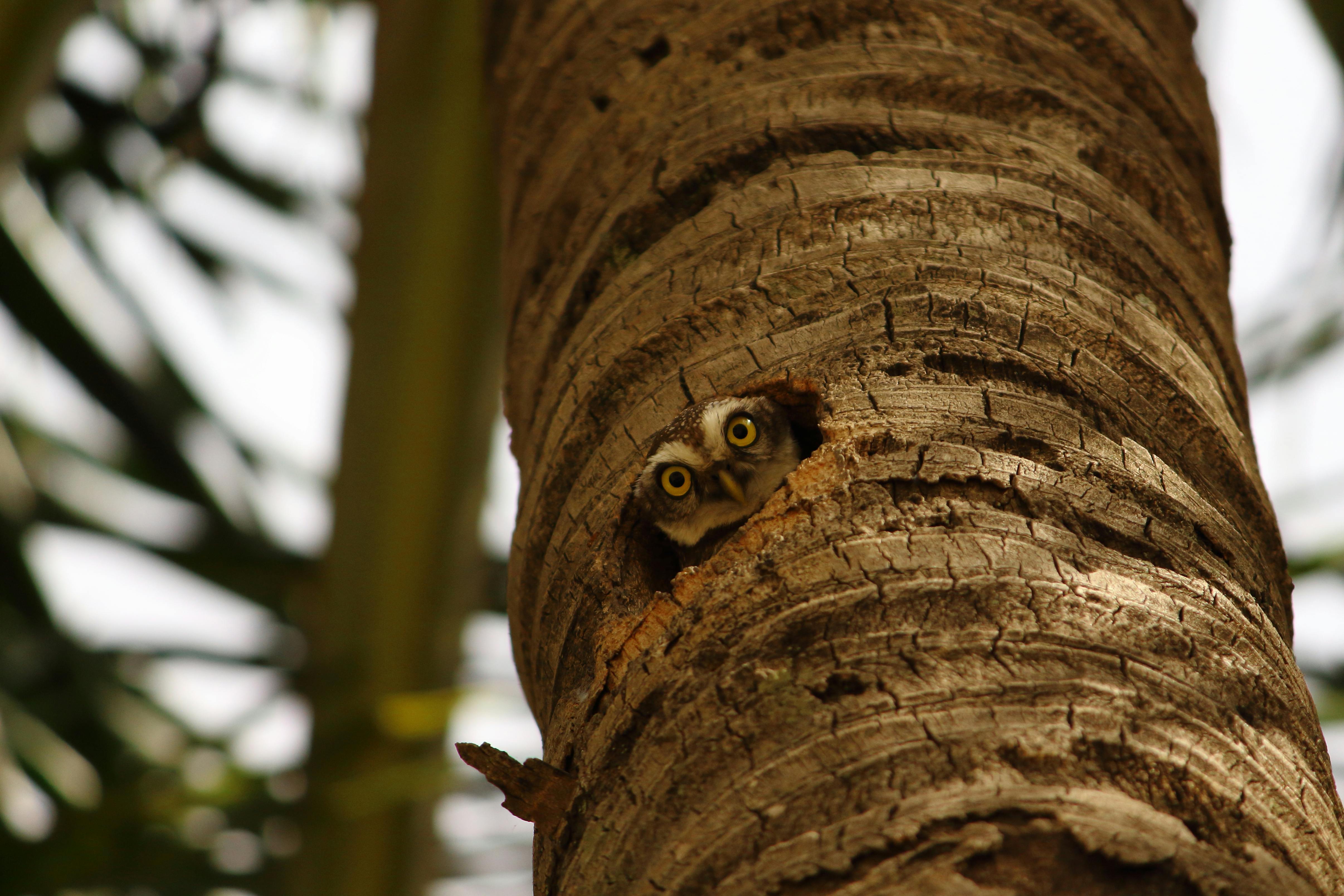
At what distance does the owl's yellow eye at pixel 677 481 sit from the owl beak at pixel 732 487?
3.7 inches

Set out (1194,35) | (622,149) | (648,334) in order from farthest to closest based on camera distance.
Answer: (1194,35)
(622,149)
(648,334)

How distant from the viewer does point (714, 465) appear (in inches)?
99.9

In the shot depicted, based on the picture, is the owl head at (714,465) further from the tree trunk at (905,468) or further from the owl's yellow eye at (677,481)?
the tree trunk at (905,468)

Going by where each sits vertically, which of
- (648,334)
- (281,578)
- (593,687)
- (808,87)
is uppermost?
(281,578)

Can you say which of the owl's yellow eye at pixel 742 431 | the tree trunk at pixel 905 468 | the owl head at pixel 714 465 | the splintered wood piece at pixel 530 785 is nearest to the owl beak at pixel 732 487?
the owl head at pixel 714 465

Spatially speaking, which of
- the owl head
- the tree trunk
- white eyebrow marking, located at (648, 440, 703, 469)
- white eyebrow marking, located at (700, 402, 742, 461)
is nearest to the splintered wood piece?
the tree trunk

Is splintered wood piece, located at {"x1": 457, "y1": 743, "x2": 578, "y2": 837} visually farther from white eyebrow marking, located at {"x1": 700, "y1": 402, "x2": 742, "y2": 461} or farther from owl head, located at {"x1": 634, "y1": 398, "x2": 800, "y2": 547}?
white eyebrow marking, located at {"x1": 700, "y1": 402, "x2": 742, "y2": 461}

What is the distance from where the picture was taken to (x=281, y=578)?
4129mm

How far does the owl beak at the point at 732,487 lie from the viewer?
258 centimetres

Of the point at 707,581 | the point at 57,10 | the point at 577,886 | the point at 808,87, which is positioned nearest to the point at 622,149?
A: the point at 808,87

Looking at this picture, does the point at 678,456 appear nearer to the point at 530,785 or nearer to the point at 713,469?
the point at 713,469

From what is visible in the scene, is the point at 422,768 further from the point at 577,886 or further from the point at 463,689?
the point at 577,886

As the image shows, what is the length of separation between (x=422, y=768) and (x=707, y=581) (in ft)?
6.62

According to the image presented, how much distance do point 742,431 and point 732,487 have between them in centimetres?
42
